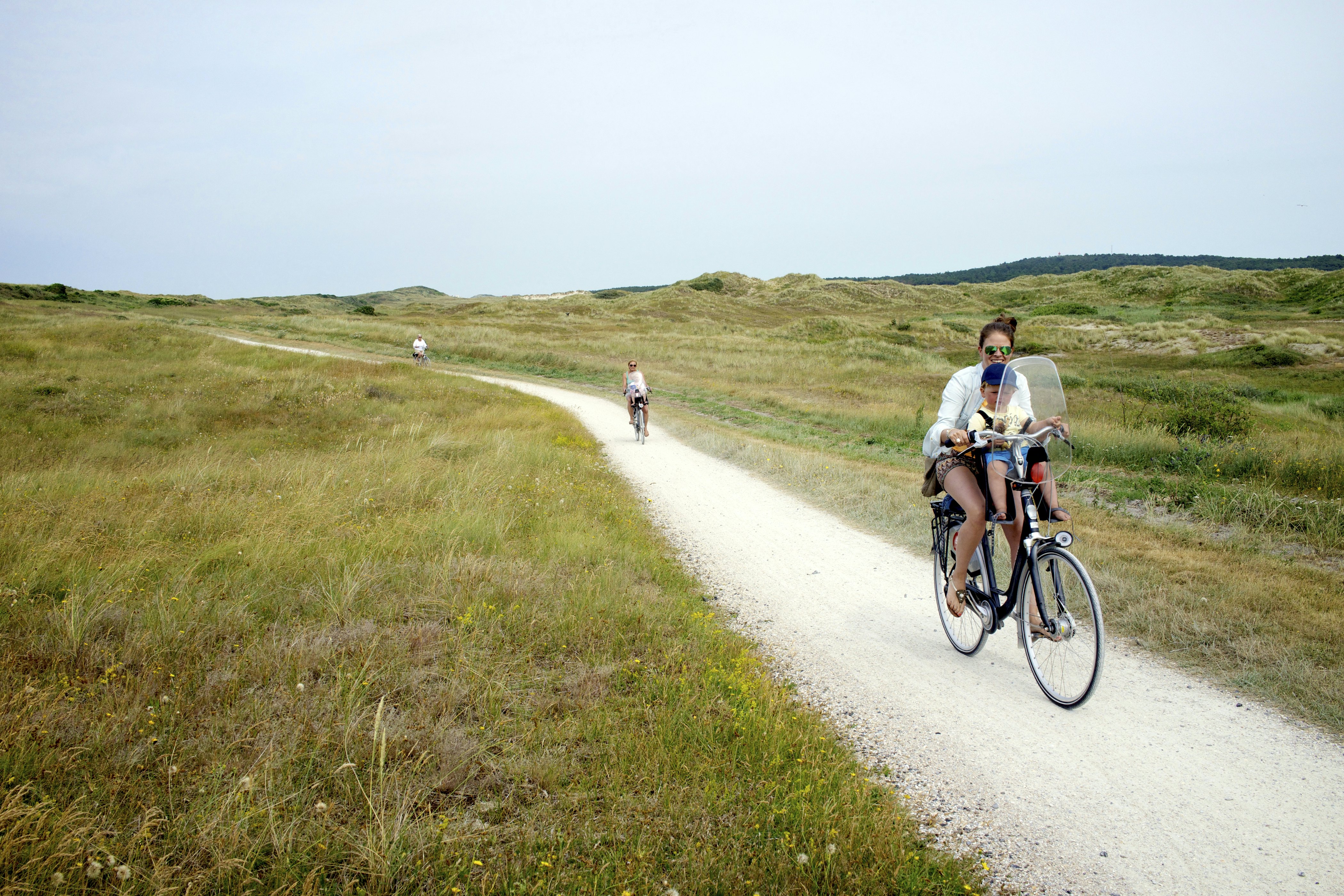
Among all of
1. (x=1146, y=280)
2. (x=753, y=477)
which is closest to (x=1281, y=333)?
(x=753, y=477)

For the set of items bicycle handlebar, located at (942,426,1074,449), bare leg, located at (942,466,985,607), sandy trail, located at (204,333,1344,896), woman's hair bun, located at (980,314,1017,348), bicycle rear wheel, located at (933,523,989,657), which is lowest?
sandy trail, located at (204,333,1344,896)

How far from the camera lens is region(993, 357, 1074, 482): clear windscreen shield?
4078 millimetres

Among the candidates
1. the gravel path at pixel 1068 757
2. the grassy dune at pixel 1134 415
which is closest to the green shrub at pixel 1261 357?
the grassy dune at pixel 1134 415

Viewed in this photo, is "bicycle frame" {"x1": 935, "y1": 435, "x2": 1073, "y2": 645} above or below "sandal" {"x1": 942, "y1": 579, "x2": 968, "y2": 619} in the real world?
above

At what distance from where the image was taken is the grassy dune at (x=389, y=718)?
2643 millimetres

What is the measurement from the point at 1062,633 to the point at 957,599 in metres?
0.84

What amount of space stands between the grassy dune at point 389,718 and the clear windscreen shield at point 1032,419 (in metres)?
2.06

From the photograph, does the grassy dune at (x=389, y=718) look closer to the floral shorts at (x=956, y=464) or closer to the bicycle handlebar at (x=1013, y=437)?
the floral shorts at (x=956, y=464)

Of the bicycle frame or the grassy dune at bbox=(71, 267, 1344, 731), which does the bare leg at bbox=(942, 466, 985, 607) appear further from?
the grassy dune at bbox=(71, 267, 1344, 731)

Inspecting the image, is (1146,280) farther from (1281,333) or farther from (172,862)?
(172,862)

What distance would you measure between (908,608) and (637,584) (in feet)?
8.23

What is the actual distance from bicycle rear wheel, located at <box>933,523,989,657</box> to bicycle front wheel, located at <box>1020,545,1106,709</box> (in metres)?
0.42

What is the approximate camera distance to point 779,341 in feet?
189

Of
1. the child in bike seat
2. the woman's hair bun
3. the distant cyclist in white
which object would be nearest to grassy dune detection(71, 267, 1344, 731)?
the distant cyclist in white
